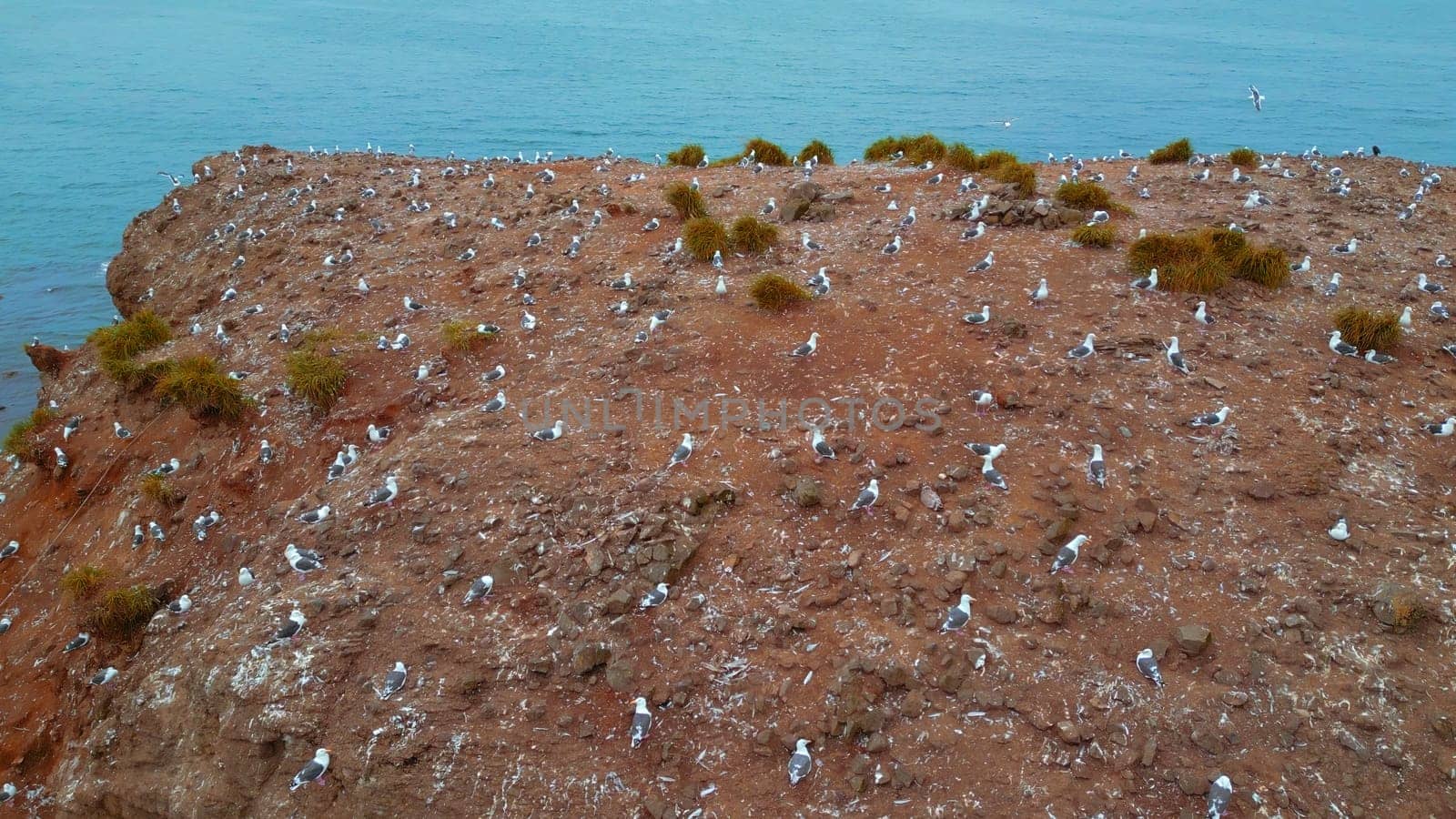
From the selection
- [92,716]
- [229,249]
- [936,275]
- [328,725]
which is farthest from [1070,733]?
[229,249]

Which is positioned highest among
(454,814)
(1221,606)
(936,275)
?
(936,275)

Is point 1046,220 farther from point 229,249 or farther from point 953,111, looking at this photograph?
point 953,111

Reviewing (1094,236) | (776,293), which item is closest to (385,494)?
(776,293)

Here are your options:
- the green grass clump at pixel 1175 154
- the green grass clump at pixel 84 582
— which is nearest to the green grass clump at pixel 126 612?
the green grass clump at pixel 84 582

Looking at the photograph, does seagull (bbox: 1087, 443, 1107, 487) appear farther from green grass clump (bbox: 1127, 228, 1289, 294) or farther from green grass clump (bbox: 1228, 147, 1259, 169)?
green grass clump (bbox: 1228, 147, 1259, 169)

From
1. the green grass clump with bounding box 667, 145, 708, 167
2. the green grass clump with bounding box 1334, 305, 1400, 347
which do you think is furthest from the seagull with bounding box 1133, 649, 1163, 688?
the green grass clump with bounding box 667, 145, 708, 167

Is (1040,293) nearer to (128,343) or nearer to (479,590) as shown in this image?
(479,590)
